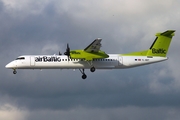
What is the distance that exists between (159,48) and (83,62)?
322 inches

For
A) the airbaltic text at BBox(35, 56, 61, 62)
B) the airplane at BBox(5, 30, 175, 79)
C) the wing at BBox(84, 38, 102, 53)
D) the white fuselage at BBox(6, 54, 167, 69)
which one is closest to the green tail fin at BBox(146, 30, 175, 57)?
the airplane at BBox(5, 30, 175, 79)

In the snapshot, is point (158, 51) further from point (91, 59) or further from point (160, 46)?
point (91, 59)

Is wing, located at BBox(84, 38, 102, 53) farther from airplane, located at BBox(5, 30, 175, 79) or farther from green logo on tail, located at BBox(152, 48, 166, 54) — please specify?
green logo on tail, located at BBox(152, 48, 166, 54)

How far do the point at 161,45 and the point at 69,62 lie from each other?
32.1 feet

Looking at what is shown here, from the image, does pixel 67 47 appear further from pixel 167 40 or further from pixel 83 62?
pixel 167 40

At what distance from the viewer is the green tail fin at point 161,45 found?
5281 centimetres

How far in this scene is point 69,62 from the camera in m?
50.2

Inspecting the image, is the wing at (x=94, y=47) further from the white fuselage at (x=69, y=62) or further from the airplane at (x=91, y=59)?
the white fuselage at (x=69, y=62)

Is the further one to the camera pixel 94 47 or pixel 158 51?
pixel 158 51

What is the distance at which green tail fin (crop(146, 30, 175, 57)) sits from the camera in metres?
52.8

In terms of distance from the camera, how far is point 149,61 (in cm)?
5231

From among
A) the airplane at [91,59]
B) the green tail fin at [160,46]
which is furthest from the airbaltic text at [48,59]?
the green tail fin at [160,46]

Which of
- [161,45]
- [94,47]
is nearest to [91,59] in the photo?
[94,47]

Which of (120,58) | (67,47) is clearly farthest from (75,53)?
(120,58)
